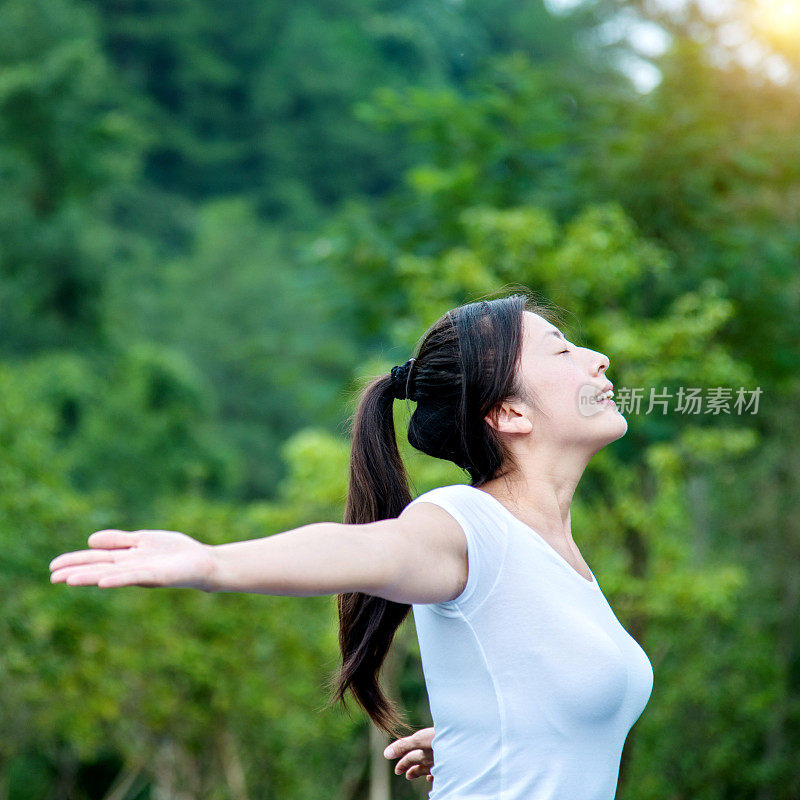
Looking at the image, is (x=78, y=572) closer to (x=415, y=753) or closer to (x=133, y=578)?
(x=133, y=578)

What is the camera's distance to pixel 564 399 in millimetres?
1425

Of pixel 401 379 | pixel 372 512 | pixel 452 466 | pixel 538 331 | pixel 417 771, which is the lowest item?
pixel 452 466

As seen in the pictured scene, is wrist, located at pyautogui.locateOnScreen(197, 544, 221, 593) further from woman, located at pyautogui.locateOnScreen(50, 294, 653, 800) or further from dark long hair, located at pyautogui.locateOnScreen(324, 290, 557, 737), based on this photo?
dark long hair, located at pyautogui.locateOnScreen(324, 290, 557, 737)

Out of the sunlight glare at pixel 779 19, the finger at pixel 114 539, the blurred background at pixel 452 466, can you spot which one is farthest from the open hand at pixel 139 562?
the sunlight glare at pixel 779 19

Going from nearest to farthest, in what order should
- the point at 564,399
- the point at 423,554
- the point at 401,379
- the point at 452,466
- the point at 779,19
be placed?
1. the point at 423,554
2. the point at 564,399
3. the point at 401,379
4. the point at 452,466
5. the point at 779,19

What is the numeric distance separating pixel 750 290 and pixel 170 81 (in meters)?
18.0

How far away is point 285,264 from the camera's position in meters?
18.8

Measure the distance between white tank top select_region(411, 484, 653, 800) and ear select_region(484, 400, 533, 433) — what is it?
0.16 meters

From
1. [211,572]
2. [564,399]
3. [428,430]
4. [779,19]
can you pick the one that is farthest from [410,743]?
[779,19]

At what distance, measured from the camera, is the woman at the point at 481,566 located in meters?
1.06

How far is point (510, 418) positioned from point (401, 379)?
198 millimetres

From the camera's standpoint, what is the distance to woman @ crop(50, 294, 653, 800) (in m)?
1.06

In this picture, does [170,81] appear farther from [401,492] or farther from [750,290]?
[401,492]

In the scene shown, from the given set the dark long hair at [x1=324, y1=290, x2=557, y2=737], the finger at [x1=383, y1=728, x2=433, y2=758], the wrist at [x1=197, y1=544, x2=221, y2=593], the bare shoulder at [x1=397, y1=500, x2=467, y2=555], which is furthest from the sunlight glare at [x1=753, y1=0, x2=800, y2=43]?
the wrist at [x1=197, y1=544, x2=221, y2=593]
